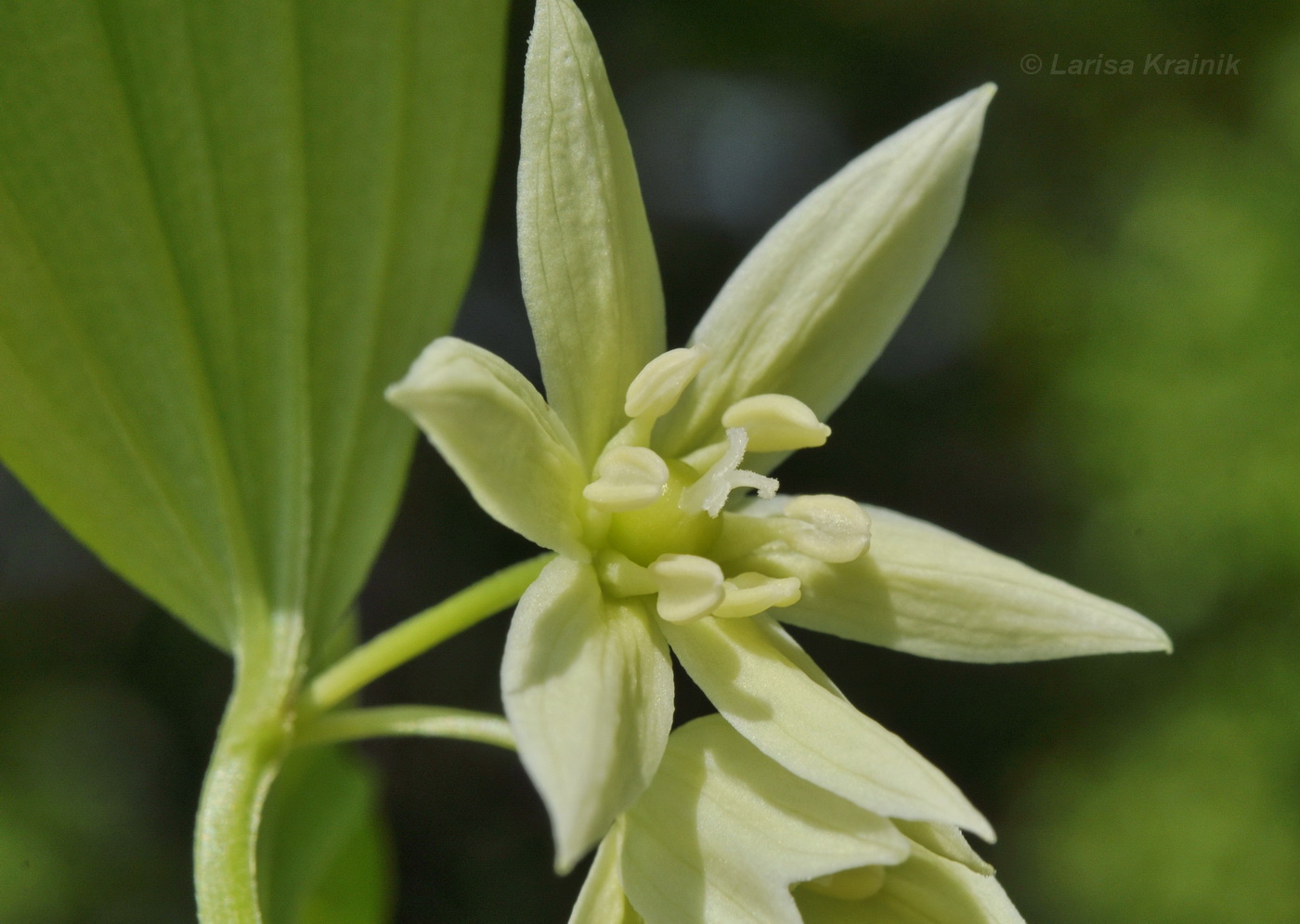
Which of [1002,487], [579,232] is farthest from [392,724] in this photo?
[1002,487]

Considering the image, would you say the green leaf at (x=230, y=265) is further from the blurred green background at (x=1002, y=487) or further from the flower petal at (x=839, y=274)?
the blurred green background at (x=1002, y=487)

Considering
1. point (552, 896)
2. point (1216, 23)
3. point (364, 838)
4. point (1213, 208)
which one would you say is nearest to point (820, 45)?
point (1216, 23)

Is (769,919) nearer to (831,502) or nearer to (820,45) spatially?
(831,502)

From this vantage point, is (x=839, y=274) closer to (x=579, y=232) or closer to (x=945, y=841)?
(x=579, y=232)

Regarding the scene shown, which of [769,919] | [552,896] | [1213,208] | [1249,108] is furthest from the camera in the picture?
[552,896]

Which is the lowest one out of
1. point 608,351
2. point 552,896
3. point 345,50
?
point 552,896
